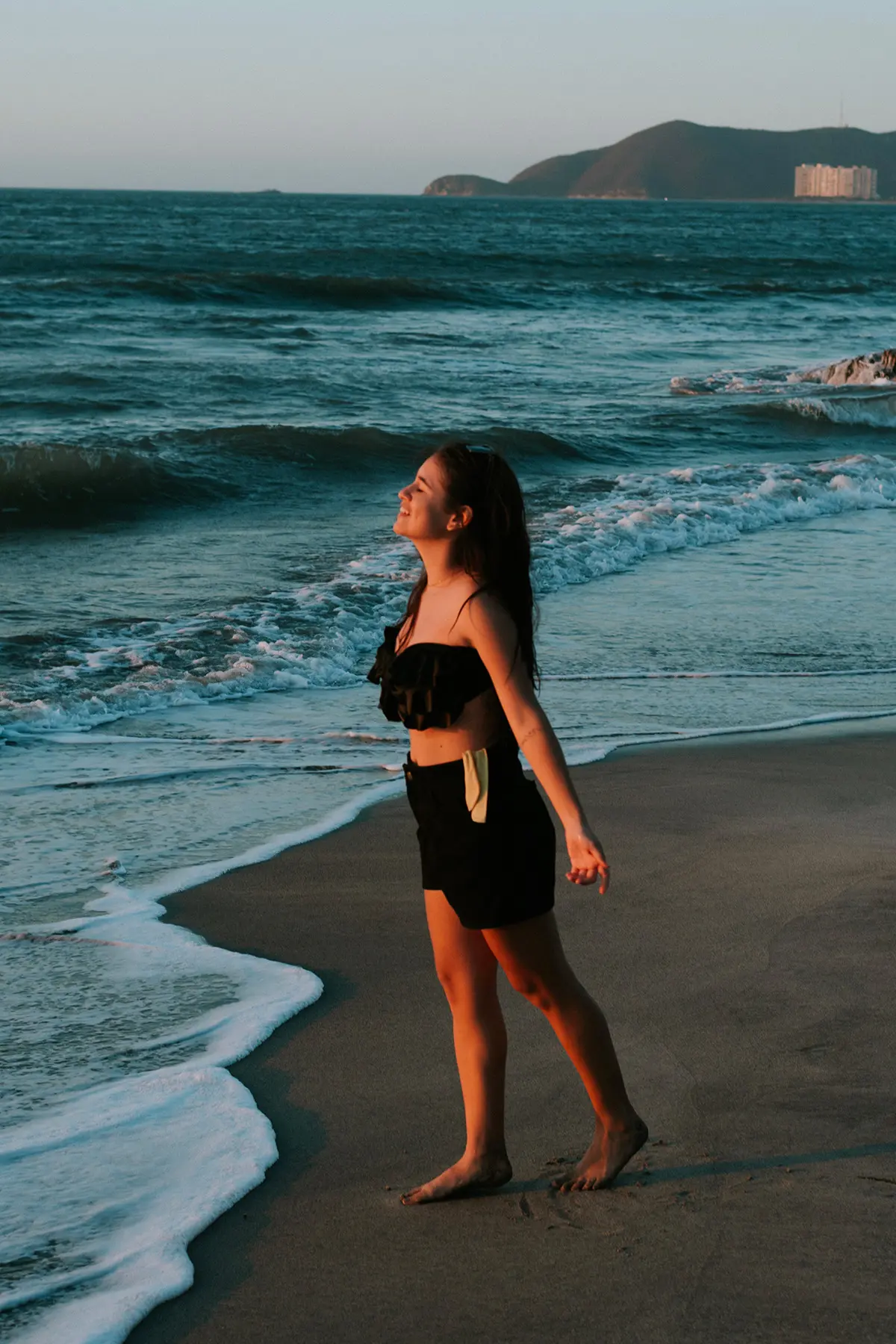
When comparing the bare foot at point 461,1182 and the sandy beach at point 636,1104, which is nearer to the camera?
the sandy beach at point 636,1104

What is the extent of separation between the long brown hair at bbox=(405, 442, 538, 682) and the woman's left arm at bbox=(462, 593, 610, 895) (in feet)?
0.13

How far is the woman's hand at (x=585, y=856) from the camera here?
8.77 ft

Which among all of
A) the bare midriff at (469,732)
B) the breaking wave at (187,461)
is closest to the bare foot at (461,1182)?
the bare midriff at (469,732)

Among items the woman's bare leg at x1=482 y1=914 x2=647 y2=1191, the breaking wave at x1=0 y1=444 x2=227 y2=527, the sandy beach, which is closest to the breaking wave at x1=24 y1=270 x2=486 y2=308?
the breaking wave at x1=0 y1=444 x2=227 y2=527

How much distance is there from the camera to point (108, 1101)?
331 cm

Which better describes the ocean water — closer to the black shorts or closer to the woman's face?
the black shorts

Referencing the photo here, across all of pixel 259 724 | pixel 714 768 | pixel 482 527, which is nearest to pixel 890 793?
pixel 714 768

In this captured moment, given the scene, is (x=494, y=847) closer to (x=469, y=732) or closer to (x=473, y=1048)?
(x=469, y=732)

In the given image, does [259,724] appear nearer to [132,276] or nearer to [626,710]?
[626,710]

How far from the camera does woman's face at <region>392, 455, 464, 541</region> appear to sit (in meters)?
2.86

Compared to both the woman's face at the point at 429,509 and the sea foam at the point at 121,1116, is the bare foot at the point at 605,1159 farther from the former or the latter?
the woman's face at the point at 429,509

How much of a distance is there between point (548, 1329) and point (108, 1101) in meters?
1.26

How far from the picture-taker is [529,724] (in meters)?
2.75

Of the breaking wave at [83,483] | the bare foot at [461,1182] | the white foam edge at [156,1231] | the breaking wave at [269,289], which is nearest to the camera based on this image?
the white foam edge at [156,1231]
